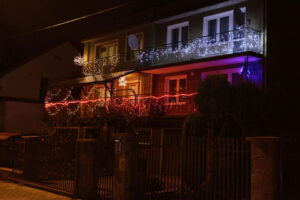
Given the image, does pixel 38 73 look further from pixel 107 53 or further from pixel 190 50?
pixel 190 50

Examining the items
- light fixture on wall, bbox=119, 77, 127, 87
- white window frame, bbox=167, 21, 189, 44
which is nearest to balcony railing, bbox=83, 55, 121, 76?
light fixture on wall, bbox=119, 77, 127, 87

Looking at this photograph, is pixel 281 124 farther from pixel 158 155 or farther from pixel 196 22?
pixel 196 22

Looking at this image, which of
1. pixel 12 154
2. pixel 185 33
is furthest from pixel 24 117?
pixel 185 33

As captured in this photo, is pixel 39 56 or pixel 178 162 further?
pixel 39 56

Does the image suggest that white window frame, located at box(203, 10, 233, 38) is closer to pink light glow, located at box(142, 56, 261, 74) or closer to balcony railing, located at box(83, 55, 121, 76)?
pink light glow, located at box(142, 56, 261, 74)

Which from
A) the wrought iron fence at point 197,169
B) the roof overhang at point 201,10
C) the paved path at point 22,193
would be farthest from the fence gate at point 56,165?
the roof overhang at point 201,10

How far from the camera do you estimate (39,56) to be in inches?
1024

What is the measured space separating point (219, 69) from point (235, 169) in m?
9.16

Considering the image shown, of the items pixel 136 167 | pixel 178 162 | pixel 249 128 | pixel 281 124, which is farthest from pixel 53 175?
pixel 281 124

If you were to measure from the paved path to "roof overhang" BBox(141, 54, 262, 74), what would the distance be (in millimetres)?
8819

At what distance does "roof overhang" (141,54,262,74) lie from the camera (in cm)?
1457

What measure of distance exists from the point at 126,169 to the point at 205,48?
9536 millimetres

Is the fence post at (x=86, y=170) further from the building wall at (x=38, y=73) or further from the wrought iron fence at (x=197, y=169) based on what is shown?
the building wall at (x=38, y=73)

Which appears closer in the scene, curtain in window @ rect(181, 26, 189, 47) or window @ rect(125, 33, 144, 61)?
curtain in window @ rect(181, 26, 189, 47)
